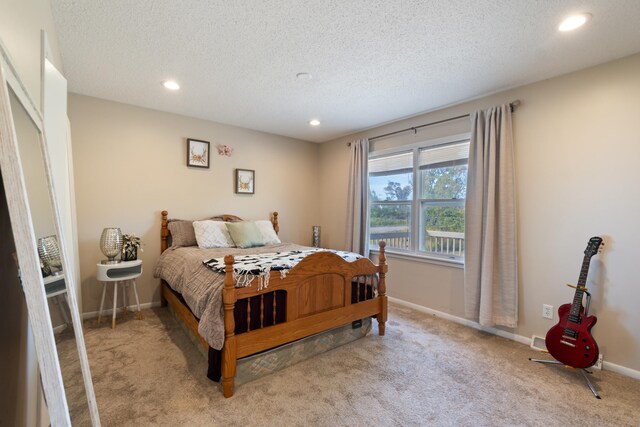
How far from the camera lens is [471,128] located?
115 inches

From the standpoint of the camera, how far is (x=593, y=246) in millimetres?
2146

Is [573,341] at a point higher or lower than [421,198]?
lower

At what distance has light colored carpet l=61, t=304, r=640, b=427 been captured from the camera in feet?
5.49

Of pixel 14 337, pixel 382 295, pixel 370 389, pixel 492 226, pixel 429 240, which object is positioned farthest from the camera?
pixel 429 240

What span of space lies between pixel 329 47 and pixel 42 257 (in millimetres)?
2005

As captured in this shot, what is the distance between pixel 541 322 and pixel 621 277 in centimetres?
69

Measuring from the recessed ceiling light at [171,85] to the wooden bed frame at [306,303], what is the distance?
188 centimetres

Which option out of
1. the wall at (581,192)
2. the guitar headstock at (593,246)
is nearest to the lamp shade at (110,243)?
the wall at (581,192)

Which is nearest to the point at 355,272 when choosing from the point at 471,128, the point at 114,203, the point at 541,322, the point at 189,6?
the point at 541,322

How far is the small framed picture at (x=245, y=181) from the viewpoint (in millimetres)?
4051

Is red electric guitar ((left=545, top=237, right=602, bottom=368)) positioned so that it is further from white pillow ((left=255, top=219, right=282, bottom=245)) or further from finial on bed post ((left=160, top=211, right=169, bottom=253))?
finial on bed post ((left=160, top=211, right=169, bottom=253))

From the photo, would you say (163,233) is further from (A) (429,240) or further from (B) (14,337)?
(A) (429,240)

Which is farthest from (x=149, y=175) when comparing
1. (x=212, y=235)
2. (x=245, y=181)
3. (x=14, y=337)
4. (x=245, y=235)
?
(x=14, y=337)

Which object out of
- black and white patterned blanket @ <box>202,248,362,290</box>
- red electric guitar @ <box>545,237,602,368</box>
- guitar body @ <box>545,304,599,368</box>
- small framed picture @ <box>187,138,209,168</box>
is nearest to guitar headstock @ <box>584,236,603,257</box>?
red electric guitar @ <box>545,237,602,368</box>
